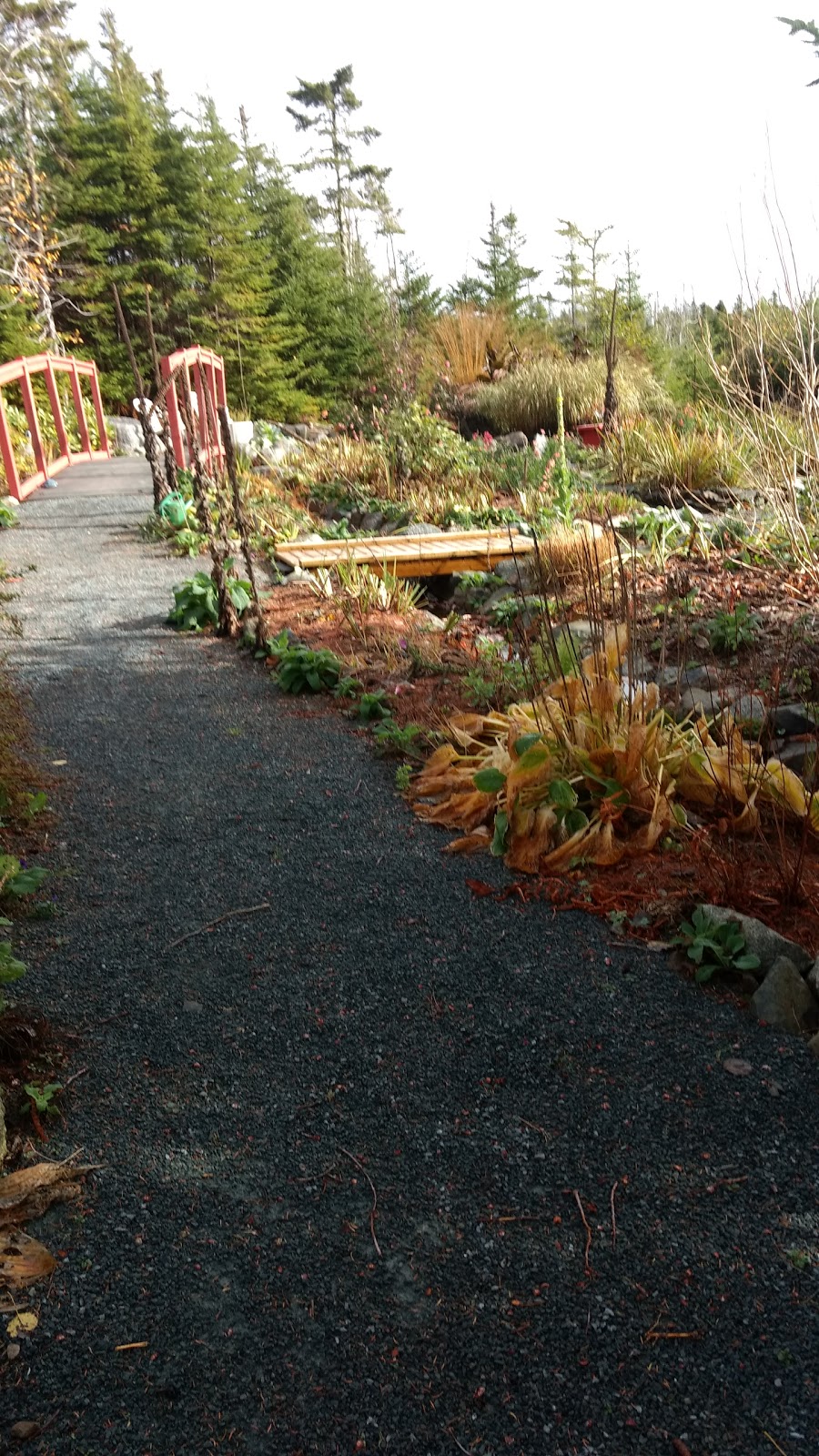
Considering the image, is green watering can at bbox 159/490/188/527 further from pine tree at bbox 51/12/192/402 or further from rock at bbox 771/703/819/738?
pine tree at bbox 51/12/192/402

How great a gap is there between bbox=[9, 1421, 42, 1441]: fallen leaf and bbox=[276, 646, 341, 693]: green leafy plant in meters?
3.78

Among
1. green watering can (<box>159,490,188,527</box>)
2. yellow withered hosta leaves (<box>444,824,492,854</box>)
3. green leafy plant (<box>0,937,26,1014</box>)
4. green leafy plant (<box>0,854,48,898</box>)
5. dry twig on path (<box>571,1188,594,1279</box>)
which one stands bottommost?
dry twig on path (<box>571,1188,594,1279</box>)

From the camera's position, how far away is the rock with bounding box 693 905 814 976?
2607 millimetres

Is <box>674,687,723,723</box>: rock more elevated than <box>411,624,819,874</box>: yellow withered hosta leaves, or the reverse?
<box>411,624,819,874</box>: yellow withered hosta leaves

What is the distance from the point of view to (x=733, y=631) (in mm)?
5121

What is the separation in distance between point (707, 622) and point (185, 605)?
10.2 feet

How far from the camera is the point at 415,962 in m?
2.74

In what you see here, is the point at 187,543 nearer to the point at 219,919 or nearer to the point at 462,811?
the point at 462,811

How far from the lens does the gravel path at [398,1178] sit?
5.14ft

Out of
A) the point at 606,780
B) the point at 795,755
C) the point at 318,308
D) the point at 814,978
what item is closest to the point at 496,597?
the point at 795,755

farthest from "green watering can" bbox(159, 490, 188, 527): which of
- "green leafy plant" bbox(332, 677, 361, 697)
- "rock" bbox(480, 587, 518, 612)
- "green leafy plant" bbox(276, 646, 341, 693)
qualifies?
"green leafy plant" bbox(332, 677, 361, 697)

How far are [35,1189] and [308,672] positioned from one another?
3383mm

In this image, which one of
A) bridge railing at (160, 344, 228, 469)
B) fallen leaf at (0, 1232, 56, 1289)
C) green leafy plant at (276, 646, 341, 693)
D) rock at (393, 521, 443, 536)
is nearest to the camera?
fallen leaf at (0, 1232, 56, 1289)

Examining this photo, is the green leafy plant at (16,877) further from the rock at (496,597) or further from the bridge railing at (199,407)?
the bridge railing at (199,407)
